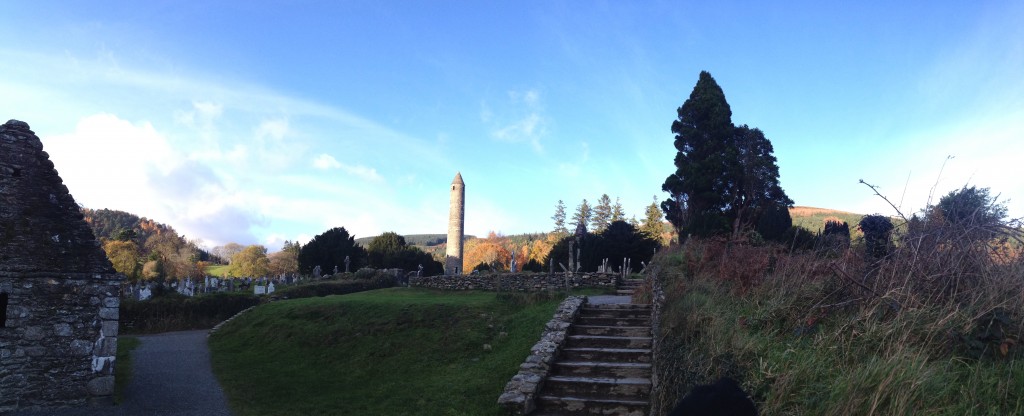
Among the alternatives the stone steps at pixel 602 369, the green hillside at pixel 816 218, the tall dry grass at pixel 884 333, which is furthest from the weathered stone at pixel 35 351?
the green hillside at pixel 816 218

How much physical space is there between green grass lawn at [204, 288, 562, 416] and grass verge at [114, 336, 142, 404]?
2.02 meters

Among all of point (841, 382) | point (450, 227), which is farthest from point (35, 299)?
point (450, 227)

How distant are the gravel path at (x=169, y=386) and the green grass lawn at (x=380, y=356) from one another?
1.24 ft

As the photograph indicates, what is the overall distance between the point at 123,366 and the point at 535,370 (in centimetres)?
1213

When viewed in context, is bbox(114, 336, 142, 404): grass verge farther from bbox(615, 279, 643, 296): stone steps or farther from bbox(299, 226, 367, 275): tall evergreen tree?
bbox(299, 226, 367, 275): tall evergreen tree

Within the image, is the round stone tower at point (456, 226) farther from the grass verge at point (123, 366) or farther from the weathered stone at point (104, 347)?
the weathered stone at point (104, 347)

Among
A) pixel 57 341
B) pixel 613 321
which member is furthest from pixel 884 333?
pixel 57 341

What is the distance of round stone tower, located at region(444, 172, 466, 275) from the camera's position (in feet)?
184

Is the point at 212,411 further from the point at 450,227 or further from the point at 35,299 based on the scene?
the point at 450,227

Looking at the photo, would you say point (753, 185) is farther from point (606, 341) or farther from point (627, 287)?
point (606, 341)

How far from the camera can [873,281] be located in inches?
231

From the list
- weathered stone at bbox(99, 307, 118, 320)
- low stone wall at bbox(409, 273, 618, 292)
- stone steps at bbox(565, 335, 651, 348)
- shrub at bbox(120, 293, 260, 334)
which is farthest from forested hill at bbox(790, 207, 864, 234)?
shrub at bbox(120, 293, 260, 334)

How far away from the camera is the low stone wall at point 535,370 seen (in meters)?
9.09

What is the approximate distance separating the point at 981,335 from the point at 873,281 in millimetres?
1398
